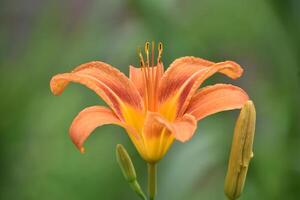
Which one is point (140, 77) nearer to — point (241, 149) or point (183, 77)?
point (183, 77)

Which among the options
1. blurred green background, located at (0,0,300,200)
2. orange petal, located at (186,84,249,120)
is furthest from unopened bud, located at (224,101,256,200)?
blurred green background, located at (0,0,300,200)

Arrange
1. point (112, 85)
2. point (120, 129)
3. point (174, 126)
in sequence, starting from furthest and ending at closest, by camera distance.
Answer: point (120, 129), point (112, 85), point (174, 126)

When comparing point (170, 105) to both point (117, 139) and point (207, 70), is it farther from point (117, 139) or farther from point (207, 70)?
point (117, 139)

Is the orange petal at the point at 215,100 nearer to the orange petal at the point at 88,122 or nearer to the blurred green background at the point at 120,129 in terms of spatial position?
the orange petal at the point at 88,122

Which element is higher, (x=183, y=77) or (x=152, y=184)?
(x=183, y=77)

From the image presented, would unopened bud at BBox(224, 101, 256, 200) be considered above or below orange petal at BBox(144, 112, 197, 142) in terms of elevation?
below

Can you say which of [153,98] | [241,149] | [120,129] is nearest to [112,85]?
[153,98]

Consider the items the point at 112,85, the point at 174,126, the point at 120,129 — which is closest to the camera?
the point at 174,126

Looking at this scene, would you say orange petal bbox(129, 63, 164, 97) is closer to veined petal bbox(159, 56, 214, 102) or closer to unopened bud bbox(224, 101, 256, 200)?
veined petal bbox(159, 56, 214, 102)

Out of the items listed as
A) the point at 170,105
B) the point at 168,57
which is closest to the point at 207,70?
the point at 170,105
